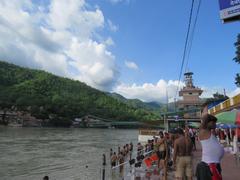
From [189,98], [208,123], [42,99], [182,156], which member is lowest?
[182,156]

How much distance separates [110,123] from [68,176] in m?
143

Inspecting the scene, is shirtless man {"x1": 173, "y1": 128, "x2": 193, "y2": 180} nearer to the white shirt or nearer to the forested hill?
the white shirt

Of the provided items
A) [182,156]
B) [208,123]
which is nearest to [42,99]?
[182,156]

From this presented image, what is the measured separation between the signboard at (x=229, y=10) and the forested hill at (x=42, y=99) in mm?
132249

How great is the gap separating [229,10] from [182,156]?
668 centimetres

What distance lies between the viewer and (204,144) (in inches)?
158

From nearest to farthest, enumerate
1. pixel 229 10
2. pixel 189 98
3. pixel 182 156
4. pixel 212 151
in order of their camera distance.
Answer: pixel 212 151 < pixel 182 156 < pixel 229 10 < pixel 189 98

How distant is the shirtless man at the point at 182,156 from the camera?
6.97 meters

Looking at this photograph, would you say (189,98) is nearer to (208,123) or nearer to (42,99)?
(208,123)

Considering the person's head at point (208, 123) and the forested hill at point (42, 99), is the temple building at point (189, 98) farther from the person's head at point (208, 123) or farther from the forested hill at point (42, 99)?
the person's head at point (208, 123)

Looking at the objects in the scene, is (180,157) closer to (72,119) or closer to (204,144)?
(204,144)

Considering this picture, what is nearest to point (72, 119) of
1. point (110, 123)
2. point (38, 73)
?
point (110, 123)

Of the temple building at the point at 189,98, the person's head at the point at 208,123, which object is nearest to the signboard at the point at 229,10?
the person's head at the point at 208,123

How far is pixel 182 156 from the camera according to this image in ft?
23.1
